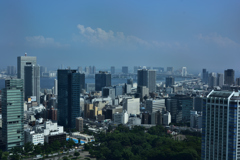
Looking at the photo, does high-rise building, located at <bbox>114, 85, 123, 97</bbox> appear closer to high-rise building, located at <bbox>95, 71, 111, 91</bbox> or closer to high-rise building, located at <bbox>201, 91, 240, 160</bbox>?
high-rise building, located at <bbox>95, 71, 111, 91</bbox>

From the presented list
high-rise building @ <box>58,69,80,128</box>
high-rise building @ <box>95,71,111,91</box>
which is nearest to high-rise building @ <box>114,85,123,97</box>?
high-rise building @ <box>95,71,111,91</box>

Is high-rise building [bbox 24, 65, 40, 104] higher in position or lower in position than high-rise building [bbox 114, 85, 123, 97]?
higher

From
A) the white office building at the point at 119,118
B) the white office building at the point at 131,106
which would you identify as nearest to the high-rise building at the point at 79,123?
the white office building at the point at 119,118

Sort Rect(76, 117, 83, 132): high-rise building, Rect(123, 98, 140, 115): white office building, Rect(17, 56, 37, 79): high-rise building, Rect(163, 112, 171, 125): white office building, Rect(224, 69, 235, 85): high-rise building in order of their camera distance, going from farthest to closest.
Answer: Rect(224, 69, 235, 85): high-rise building
Rect(17, 56, 37, 79): high-rise building
Rect(123, 98, 140, 115): white office building
Rect(163, 112, 171, 125): white office building
Rect(76, 117, 83, 132): high-rise building

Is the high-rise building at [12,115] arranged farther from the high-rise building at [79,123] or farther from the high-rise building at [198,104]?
the high-rise building at [198,104]

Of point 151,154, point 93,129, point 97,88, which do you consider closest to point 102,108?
point 93,129
